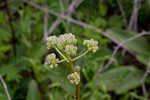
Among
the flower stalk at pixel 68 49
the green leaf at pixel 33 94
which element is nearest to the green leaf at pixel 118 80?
the green leaf at pixel 33 94

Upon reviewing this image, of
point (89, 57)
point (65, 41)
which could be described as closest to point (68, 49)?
point (65, 41)

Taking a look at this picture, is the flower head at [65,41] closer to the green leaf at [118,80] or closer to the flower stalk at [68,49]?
the flower stalk at [68,49]

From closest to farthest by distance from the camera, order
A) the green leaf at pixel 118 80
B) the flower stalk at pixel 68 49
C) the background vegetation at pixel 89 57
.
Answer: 1. the flower stalk at pixel 68 49
2. the background vegetation at pixel 89 57
3. the green leaf at pixel 118 80

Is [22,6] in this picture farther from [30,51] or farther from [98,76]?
[98,76]

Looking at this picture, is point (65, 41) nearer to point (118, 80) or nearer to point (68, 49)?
point (68, 49)

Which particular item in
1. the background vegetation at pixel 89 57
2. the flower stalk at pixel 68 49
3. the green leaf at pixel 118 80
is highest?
the background vegetation at pixel 89 57

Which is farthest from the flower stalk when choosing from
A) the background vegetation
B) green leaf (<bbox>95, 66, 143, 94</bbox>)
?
green leaf (<bbox>95, 66, 143, 94</bbox>)

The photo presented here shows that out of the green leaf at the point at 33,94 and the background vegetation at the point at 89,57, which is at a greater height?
the background vegetation at the point at 89,57

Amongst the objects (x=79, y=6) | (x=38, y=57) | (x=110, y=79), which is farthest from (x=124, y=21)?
(x=38, y=57)
